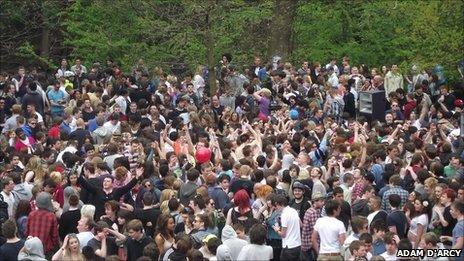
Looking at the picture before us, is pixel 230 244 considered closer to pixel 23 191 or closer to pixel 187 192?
pixel 187 192

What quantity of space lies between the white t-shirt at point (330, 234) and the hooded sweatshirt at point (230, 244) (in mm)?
991

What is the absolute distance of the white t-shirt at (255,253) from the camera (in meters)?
14.2

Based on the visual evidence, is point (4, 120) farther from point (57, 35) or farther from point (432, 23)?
point (57, 35)

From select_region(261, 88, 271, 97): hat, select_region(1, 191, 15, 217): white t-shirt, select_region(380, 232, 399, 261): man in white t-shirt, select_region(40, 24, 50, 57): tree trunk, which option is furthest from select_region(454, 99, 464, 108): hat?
select_region(40, 24, 50, 57): tree trunk

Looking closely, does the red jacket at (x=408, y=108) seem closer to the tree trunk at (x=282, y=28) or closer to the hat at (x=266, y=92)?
the hat at (x=266, y=92)

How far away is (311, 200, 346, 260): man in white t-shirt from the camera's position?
15.0 metres

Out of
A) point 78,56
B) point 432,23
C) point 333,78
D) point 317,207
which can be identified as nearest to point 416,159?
point 317,207

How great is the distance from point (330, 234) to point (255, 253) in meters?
1.25

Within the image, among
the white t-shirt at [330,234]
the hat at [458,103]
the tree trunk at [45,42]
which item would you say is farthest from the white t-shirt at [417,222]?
the tree trunk at [45,42]

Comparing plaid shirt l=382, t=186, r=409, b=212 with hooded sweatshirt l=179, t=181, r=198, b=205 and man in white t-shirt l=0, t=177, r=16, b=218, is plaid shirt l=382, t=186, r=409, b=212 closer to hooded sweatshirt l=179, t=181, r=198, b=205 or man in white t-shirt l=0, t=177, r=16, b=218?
hooded sweatshirt l=179, t=181, r=198, b=205

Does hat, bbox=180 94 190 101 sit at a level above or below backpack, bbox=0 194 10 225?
below

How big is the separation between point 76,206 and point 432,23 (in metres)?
14.7

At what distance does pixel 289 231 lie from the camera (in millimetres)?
15727

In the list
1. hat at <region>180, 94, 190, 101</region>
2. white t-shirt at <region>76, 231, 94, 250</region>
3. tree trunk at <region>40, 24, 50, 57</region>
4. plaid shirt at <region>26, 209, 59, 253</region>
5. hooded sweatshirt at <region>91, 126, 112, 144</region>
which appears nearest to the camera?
white t-shirt at <region>76, 231, 94, 250</region>
